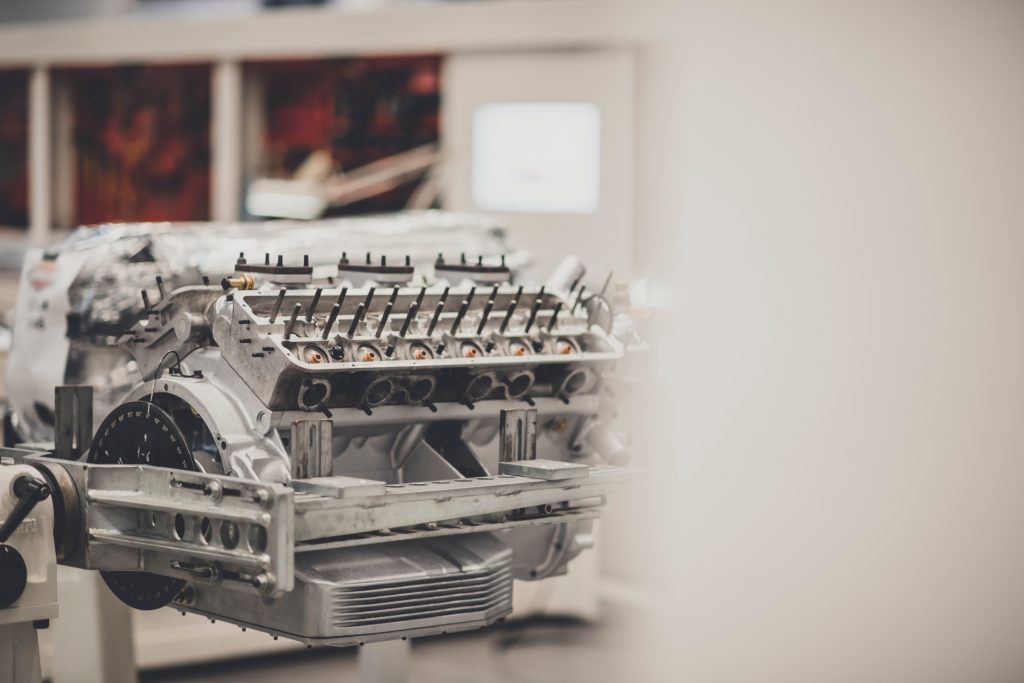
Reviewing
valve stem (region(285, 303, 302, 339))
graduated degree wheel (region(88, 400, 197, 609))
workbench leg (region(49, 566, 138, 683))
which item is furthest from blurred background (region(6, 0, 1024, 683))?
workbench leg (region(49, 566, 138, 683))

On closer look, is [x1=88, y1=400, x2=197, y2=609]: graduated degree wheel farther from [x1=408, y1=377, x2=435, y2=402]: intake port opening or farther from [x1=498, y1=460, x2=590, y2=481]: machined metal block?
[x1=498, y1=460, x2=590, y2=481]: machined metal block

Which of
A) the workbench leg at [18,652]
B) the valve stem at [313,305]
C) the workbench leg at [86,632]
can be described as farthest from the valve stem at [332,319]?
the workbench leg at [86,632]

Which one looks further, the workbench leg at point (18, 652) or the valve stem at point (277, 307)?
the workbench leg at point (18, 652)

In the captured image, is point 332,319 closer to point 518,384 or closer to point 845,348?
point 518,384

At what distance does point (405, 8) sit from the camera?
6.70 metres

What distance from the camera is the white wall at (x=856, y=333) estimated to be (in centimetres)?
265

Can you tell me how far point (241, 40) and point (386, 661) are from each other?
13.4ft

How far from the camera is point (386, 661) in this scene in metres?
3.94

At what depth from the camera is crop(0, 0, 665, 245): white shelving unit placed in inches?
248

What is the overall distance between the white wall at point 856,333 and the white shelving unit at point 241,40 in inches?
138

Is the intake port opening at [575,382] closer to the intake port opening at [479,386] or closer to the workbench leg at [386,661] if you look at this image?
the intake port opening at [479,386]

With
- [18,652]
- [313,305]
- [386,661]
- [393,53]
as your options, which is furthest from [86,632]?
[393,53]

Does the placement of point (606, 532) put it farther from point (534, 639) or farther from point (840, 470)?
point (840, 470)

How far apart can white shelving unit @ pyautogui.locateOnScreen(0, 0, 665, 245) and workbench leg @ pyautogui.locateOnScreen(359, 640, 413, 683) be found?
3.10 meters
